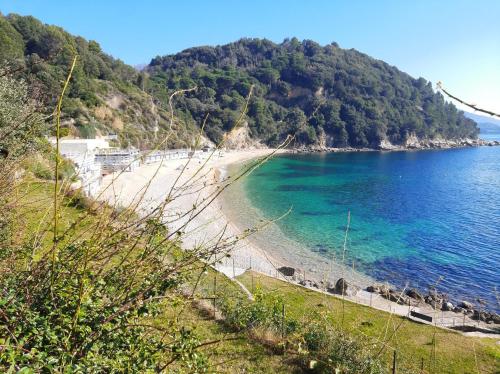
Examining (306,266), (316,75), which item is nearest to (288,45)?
(316,75)

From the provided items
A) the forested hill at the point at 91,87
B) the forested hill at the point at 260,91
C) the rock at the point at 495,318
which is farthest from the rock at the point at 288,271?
the forested hill at the point at 260,91

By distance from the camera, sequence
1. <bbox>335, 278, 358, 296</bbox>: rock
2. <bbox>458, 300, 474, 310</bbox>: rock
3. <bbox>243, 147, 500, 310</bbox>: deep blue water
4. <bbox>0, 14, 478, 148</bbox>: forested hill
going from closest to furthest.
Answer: <bbox>335, 278, 358, 296</bbox>: rock < <bbox>458, 300, 474, 310</bbox>: rock < <bbox>243, 147, 500, 310</bbox>: deep blue water < <bbox>0, 14, 478, 148</bbox>: forested hill

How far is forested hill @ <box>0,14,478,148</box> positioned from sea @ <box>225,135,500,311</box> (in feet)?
70.7

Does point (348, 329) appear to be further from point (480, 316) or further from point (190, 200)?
point (190, 200)

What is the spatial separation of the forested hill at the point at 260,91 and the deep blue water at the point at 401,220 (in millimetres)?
18485

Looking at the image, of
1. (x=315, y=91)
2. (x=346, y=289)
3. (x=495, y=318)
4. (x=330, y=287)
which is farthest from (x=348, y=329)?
(x=315, y=91)

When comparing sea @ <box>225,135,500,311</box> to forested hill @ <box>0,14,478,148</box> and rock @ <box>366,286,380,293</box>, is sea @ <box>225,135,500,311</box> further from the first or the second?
forested hill @ <box>0,14,478,148</box>

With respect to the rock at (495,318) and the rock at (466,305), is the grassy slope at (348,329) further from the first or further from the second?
the rock at (466,305)

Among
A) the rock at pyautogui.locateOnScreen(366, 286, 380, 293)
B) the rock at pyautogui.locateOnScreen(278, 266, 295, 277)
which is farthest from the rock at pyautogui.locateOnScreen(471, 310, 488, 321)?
the rock at pyautogui.locateOnScreen(278, 266, 295, 277)

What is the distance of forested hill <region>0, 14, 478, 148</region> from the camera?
70250mm

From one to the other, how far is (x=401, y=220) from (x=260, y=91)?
101789 millimetres

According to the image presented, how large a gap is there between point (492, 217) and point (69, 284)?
47.3 m

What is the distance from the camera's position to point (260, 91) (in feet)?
437

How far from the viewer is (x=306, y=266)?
2473cm
